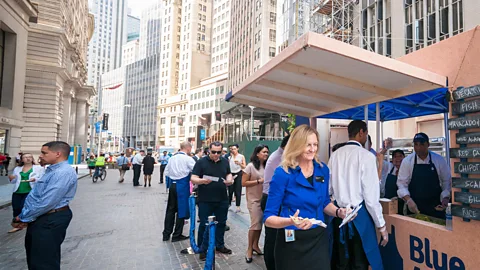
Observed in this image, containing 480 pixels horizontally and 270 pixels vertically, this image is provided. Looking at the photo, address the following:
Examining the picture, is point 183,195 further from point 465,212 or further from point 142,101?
point 142,101

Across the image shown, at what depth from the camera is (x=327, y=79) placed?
3674 millimetres

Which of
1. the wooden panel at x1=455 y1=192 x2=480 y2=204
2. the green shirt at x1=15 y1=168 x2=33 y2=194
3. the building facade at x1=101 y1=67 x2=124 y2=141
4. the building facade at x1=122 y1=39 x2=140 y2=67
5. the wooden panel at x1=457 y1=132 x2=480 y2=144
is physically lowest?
the green shirt at x1=15 y1=168 x2=33 y2=194

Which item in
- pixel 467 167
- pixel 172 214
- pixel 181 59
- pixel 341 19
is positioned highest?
pixel 181 59

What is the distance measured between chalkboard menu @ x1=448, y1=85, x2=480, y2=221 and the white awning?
373mm

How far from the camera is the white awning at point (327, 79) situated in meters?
2.84

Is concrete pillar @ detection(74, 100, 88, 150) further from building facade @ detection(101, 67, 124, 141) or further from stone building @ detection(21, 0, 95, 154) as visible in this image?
building facade @ detection(101, 67, 124, 141)

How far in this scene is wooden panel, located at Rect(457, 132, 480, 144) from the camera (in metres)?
2.61

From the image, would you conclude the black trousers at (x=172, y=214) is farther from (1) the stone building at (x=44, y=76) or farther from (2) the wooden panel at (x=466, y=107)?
(1) the stone building at (x=44, y=76)

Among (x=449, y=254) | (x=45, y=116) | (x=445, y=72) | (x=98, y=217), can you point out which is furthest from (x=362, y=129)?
(x=45, y=116)

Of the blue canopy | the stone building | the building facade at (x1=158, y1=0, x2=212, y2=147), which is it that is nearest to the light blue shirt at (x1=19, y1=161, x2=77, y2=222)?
the blue canopy

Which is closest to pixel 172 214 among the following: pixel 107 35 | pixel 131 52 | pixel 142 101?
pixel 142 101

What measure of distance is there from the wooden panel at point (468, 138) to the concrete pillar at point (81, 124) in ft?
170

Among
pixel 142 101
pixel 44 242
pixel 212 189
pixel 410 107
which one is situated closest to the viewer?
pixel 44 242

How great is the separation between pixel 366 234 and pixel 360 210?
0.23 meters
